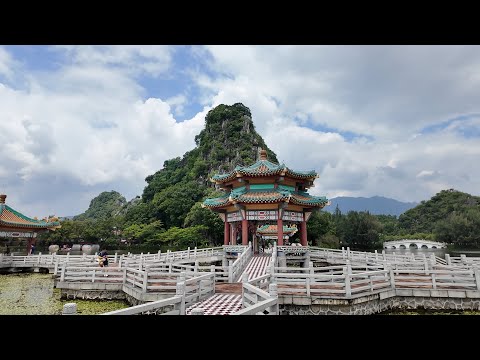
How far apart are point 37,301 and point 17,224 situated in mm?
13587

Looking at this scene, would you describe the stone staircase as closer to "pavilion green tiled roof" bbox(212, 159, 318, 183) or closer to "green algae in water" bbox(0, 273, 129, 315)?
"green algae in water" bbox(0, 273, 129, 315)

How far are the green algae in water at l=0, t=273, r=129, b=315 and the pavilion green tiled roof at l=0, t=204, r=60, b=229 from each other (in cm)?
596

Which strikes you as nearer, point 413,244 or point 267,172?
point 267,172

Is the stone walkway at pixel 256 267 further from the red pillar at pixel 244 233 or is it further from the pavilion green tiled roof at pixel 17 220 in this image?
the pavilion green tiled roof at pixel 17 220

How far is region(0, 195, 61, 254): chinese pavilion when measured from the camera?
22500mm

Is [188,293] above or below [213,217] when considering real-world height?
below

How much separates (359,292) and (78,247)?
46.4m

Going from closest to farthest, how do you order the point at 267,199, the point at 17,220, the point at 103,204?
the point at 267,199
the point at 17,220
the point at 103,204

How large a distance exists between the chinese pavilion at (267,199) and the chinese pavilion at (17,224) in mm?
14410

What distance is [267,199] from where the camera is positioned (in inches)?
773

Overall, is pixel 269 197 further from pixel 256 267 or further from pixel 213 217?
pixel 213 217

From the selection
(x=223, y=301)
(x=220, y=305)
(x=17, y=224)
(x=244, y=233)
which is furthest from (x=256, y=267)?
(x=17, y=224)

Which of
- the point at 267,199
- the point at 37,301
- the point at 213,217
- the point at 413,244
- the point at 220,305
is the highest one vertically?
the point at 213,217

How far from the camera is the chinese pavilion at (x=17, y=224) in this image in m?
22.5
